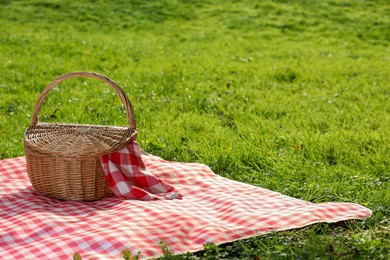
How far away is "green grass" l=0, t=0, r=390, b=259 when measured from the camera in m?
5.42

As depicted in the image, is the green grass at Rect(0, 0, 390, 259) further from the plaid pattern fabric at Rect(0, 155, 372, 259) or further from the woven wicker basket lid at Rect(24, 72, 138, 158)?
the woven wicker basket lid at Rect(24, 72, 138, 158)

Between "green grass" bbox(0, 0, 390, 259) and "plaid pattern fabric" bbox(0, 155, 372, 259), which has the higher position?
"plaid pattern fabric" bbox(0, 155, 372, 259)

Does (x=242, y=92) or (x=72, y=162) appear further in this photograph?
(x=242, y=92)

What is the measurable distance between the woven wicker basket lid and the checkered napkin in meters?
0.08

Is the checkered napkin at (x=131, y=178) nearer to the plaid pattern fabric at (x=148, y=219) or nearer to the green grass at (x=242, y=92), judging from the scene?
the plaid pattern fabric at (x=148, y=219)

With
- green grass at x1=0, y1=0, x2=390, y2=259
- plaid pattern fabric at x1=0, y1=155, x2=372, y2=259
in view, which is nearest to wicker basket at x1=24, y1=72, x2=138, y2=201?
plaid pattern fabric at x1=0, y1=155, x2=372, y2=259

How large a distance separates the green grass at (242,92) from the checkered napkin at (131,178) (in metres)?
0.90

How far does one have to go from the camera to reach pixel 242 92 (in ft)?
30.7

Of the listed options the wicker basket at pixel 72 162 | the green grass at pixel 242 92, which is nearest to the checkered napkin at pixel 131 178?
the wicker basket at pixel 72 162

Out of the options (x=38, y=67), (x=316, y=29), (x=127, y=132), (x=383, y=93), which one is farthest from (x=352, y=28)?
(x=127, y=132)

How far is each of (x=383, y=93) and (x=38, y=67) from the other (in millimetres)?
5476

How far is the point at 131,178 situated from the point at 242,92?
14.0 feet

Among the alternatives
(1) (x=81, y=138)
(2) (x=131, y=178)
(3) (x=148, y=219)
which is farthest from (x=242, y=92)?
(3) (x=148, y=219)

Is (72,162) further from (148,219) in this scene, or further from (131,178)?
(148,219)
